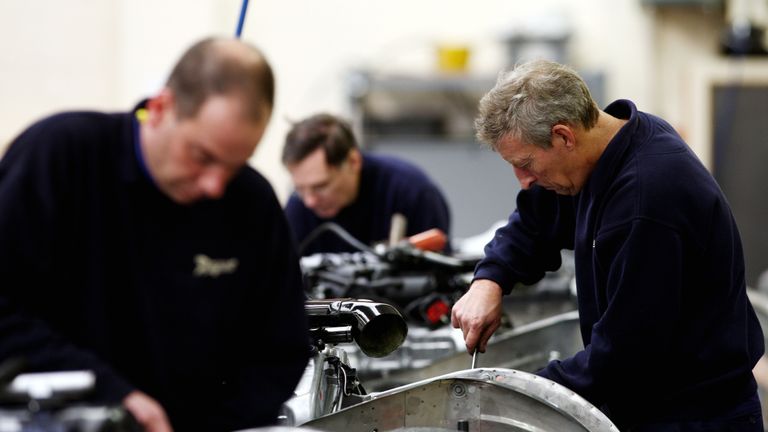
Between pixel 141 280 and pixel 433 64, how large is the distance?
611 cm

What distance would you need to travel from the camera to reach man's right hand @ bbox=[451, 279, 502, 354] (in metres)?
2.50

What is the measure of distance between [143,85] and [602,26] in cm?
334

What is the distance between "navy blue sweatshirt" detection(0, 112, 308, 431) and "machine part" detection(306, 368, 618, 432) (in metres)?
0.43

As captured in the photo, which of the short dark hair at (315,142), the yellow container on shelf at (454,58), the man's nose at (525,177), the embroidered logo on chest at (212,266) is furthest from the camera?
the yellow container on shelf at (454,58)

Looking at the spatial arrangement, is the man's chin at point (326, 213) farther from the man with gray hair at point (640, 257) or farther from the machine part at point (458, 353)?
the man with gray hair at point (640, 257)

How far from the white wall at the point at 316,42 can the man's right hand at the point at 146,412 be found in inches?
225

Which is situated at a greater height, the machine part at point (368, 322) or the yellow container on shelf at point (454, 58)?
the machine part at point (368, 322)

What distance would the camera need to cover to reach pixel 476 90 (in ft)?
23.7

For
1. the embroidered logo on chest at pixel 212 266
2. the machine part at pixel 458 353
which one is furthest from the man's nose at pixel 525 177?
the embroidered logo on chest at pixel 212 266

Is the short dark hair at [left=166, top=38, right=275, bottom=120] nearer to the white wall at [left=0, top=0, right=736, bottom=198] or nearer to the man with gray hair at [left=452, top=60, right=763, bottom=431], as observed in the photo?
the man with gray hair at [left=452, top=60, right=763, bottom=431]

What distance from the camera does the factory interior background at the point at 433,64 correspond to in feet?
22.9

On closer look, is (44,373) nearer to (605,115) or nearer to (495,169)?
(605,115)

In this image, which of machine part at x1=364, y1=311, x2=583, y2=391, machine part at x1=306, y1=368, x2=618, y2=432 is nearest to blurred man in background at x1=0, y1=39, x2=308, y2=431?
machine part at x1=306, y1=368, x2=618, y2=432

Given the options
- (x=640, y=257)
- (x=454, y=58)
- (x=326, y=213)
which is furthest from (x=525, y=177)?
(x=454, y=58)
